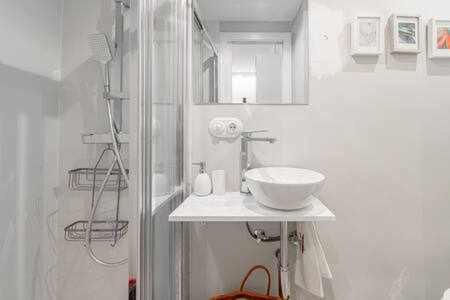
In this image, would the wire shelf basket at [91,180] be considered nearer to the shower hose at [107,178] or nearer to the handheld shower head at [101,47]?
the shower hose at [107,178]

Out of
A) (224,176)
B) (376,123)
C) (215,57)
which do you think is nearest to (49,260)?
(224,176)

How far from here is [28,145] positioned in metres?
1.23

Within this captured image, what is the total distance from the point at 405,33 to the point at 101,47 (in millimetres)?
1567

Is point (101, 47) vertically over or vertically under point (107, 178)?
over

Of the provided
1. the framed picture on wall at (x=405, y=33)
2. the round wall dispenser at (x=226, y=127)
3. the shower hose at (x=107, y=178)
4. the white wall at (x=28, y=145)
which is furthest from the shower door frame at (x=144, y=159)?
the framed picture on wall at (x=405, y=33)

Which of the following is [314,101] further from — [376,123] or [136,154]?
[136,154]

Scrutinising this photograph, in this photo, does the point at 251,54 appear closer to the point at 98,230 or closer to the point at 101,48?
the point at 101,48

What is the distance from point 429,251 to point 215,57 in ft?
5.21

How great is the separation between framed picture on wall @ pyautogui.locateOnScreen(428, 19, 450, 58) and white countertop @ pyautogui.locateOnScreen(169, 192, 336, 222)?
1074 mm

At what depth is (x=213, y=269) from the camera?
1.36m

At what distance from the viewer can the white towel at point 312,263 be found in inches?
46.5

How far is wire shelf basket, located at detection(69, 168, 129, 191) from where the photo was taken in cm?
132

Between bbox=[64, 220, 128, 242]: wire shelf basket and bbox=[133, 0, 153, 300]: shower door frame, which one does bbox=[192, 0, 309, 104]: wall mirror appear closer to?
bbox=[133, 0, 153, 300]: shower door frame

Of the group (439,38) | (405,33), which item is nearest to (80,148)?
(405,33)
